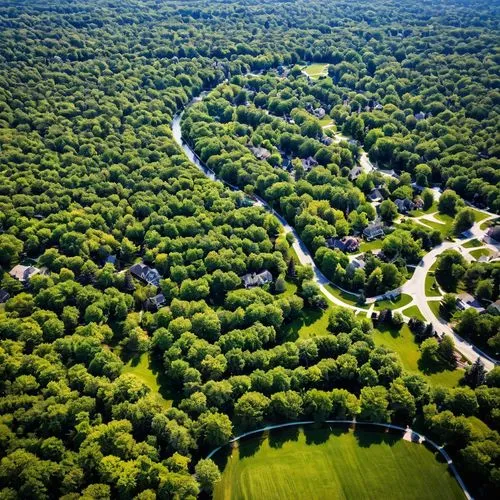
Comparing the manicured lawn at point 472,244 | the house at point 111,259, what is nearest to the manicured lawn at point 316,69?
the manicured lawn at point 472,244

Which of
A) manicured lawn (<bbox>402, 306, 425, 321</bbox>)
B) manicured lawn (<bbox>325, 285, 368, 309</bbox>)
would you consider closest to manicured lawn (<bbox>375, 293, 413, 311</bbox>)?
manicured lawn (<bbox>402, 306, 425, 321</bbox>)

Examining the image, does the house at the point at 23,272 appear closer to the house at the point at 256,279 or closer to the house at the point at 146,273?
the house at the point at 146,273

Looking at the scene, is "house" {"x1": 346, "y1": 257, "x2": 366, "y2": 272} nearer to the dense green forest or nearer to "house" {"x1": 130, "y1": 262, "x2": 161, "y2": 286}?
the dense green forest

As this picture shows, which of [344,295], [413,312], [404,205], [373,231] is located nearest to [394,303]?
[413,312]

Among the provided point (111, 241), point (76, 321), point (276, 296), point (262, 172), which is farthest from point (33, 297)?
point (262, 172)

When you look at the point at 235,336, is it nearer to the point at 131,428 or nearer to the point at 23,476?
the point at 131,428

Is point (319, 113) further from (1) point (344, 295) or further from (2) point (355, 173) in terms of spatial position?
(1) point (344, 295)
